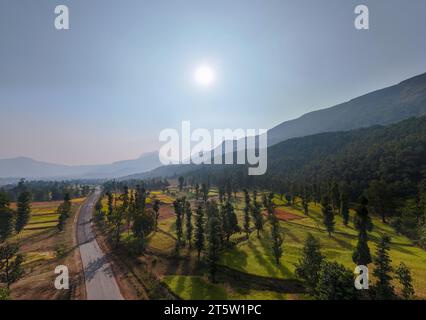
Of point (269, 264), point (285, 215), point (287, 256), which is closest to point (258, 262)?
point (269, 264)

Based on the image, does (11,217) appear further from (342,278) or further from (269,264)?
(342,278)

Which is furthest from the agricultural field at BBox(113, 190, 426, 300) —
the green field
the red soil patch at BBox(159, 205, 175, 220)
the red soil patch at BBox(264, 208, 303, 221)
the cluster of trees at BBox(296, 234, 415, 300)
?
the red soil patch at BBox(159, 205, 175, 220)

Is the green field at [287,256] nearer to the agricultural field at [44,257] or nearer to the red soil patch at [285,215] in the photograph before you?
the red soil patch at [285,215]

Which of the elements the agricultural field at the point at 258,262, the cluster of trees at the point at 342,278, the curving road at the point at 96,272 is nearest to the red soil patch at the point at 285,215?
the agricultural field at the point at 258,262

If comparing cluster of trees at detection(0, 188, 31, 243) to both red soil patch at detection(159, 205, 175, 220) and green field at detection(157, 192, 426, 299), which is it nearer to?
green field at detection(157, 192, 426, 299)

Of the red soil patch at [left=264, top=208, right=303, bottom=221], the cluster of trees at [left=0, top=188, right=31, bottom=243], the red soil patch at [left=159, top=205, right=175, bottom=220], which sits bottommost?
the red soil patch at [left=159, top=205, right=175, bottom=220]

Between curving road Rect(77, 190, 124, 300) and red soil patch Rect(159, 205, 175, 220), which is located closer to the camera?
curving road Rect(77, 190, 124, 300)

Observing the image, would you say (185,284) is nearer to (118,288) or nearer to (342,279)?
(118,288)

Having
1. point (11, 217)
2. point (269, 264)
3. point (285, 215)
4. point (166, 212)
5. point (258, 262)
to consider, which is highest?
point (11, 217)

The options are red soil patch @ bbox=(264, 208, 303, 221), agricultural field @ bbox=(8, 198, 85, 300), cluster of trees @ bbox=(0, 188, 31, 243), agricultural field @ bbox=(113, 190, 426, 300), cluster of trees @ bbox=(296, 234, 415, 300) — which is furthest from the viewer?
red soil patch @ bbox=(264, 208, 303, 221)

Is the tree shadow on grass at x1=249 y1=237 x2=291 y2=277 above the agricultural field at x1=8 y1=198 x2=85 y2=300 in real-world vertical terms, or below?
above
